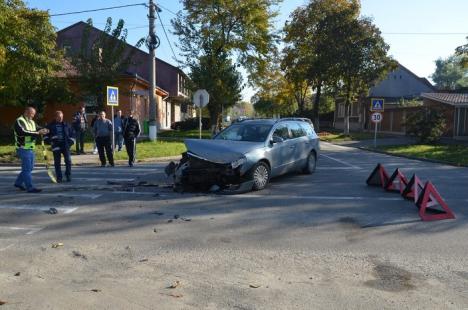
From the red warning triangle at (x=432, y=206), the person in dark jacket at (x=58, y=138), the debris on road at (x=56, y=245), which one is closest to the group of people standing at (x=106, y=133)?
the person in dark jacket at (x=58, y=138)

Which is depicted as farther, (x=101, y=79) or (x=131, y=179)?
(x=101, y=79)

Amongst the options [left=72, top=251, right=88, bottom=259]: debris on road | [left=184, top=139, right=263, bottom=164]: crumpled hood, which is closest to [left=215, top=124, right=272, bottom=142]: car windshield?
[left=184, top=139, right=263, bottom=164]: crumpled hood

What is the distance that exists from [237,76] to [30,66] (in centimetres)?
1986

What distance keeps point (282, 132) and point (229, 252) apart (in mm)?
6365

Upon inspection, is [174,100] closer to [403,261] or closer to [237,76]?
[237,76]

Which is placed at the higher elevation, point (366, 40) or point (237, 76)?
point (366, 40)

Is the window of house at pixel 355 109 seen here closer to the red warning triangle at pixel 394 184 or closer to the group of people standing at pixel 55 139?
the group of people standing at pixel 55 139

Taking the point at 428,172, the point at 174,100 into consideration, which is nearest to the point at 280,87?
the point at 174,100

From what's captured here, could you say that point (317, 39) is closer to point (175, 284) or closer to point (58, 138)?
point (58, 138)

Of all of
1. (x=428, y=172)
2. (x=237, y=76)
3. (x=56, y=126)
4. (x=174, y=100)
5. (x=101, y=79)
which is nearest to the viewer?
(x=56, y=126)

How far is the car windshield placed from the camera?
36.4 feet

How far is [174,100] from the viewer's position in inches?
2003

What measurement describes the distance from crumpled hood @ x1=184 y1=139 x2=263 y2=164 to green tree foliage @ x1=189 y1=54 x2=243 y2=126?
27.9m

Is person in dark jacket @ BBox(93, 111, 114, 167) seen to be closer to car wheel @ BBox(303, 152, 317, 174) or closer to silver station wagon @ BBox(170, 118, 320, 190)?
silver station wagon @ BBox(170, 118, 320, 190)
